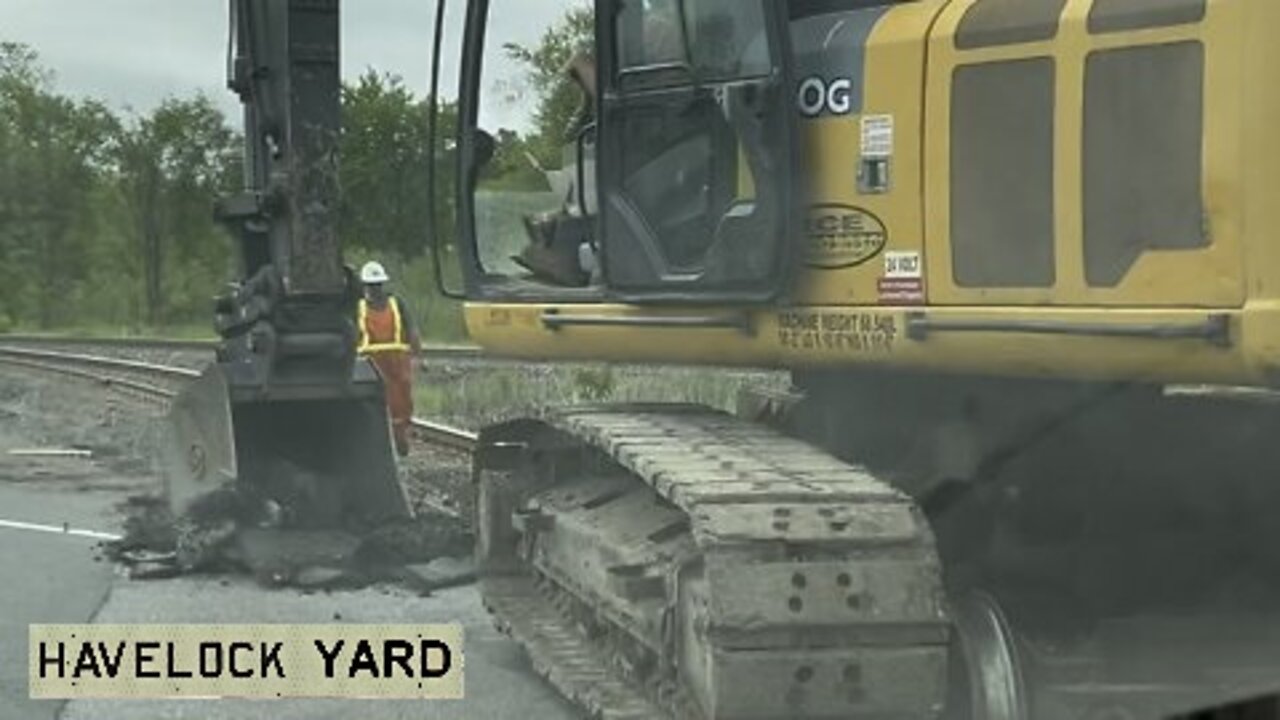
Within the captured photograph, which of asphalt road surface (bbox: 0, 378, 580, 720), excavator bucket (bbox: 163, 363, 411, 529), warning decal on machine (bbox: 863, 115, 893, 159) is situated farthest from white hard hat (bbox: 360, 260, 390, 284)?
warning decal on machine (bbox: 863, 115, 893, 159)

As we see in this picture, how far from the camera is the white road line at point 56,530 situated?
11109 mm

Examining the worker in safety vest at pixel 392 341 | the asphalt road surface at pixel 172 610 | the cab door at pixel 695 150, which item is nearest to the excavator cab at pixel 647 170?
the cab door at pixel 695 150

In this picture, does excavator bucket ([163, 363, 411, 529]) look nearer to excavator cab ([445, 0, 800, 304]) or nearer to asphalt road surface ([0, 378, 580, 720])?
asphalt road surface ([0, 378, 580, 720])

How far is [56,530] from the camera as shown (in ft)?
37.2

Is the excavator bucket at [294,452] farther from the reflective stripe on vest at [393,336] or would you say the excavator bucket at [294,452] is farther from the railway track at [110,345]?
the railway track at [110,345]

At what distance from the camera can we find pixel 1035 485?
5.67m

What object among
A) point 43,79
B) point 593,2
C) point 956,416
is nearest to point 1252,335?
point 956,416

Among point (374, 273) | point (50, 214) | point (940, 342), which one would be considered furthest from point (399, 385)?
point (50, 214)

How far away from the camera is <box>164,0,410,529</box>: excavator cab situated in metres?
10.4

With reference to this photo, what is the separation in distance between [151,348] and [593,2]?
29650mm

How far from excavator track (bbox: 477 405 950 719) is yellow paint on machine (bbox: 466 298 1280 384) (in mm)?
279

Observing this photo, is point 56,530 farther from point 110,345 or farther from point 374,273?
point 110,345

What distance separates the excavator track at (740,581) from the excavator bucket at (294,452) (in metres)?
3.63

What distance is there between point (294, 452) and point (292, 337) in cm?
71
